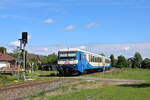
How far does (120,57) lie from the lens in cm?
13575

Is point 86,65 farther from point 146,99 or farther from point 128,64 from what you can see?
point 128,64

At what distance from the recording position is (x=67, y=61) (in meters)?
38.6

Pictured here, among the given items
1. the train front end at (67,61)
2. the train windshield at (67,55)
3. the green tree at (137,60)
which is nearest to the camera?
the train front end at (67,61)

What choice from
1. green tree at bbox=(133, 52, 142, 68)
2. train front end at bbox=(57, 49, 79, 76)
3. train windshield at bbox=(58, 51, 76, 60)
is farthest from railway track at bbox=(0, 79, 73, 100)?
green tree at bbox=(133, 52, 142, 68)

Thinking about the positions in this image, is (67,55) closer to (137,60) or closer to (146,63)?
(146,63)

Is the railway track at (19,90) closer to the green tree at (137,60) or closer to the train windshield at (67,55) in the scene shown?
the train windshield at (67,55)

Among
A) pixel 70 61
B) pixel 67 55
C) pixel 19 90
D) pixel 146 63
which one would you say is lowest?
pixel 19 90

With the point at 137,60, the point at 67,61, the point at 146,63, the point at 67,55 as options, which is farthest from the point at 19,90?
the point at 137,60

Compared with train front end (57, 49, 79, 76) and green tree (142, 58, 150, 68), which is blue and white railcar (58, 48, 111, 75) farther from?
green tree (142, 58, 150, 68)

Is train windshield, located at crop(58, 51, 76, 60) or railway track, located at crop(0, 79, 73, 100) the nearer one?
railway track, located at crop(0, 79, 73, 100)

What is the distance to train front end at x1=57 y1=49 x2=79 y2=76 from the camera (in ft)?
126

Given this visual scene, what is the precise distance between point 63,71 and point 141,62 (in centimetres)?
11230

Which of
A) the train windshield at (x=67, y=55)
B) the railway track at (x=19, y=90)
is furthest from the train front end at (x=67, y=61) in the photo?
the railway track at (x=19, y=90)

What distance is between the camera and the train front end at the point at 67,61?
38438 millimetres
